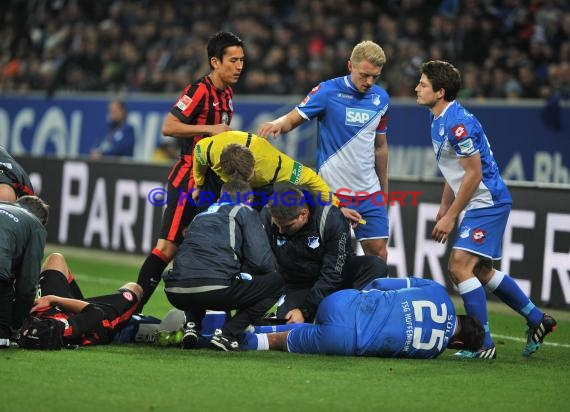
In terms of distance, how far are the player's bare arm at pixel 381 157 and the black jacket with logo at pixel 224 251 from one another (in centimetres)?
181

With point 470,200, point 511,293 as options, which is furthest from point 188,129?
point 511,293

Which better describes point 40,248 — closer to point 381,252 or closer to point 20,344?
point 20,344

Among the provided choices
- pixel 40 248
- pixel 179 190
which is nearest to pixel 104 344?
pixel 40 248

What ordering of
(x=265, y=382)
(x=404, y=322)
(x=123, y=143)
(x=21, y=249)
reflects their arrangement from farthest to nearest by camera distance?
(x=123, y=143) → (x=404, y=322) → (x=21, y=249) → (x=265, y=382)

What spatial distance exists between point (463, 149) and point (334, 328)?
159 centimetres

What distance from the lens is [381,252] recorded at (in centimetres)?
910

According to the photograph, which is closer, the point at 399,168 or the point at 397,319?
the point at 397,319

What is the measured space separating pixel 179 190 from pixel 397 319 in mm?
2302

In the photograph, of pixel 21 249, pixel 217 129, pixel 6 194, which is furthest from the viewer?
pixel 217 129

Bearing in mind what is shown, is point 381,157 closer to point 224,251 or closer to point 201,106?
point 201,106

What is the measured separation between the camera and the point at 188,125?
28.8ft

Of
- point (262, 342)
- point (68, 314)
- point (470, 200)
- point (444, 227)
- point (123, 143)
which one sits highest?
point (470, 200)

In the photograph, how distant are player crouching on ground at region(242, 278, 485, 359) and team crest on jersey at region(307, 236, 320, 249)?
678 millimetres

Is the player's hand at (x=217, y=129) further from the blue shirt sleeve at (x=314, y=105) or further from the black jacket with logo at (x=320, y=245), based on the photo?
the black jacket with logo at (x=320, y=245)
